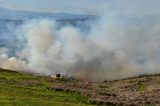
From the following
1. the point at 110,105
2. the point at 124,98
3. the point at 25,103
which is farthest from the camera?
the point at 124,98

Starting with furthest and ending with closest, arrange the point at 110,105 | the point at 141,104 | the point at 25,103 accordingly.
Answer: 1. the point at 141,104
2. the point at 110,105
3. the point at 25,103

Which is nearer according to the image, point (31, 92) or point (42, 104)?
point (42, 104)

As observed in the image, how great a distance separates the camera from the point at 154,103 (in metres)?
99.1

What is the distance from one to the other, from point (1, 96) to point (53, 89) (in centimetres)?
3008

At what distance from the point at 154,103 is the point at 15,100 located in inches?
1309

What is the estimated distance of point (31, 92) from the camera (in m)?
94.5

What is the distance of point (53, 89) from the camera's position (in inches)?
4318

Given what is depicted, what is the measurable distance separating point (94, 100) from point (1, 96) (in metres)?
19.7

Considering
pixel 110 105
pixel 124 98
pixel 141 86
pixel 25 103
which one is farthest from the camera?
pixel 141 86

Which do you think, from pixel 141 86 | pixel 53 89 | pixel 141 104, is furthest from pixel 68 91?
pixel 141 86

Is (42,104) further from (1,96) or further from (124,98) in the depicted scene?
(124,98)

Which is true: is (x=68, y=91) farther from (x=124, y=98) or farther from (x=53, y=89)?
(x=124, y=98)

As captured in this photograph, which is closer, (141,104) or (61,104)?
(61,104)

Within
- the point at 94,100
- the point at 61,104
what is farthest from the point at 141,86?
the point at 61,104
